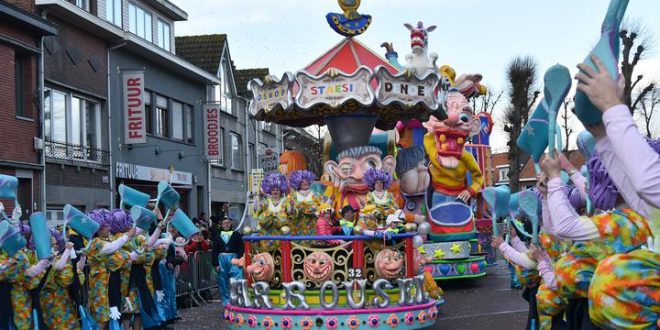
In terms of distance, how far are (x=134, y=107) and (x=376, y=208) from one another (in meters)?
14.3

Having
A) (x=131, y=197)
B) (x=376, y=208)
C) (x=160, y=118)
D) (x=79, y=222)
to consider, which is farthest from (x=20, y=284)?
(x=160, y=118)

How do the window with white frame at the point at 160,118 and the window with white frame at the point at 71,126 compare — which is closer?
the window with white frame at the point at 71,126

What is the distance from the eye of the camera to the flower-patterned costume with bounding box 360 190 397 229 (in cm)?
1020

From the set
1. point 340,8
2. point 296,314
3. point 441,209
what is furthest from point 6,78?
point 296,314

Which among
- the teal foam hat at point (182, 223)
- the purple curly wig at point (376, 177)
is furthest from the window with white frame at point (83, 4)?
the purple curly wig at point (376, 177)

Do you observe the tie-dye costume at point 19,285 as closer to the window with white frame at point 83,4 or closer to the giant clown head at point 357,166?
the giant clown head at point 357,166

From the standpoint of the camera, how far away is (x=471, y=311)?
12.3 meters

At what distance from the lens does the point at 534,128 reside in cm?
473

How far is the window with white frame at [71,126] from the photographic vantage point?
65.0 feet

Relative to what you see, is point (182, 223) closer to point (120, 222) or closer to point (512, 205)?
point (120, 222)

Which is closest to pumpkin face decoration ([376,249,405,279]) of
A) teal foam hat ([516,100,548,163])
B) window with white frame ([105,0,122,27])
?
teal foam hat ([516,100,548,163])

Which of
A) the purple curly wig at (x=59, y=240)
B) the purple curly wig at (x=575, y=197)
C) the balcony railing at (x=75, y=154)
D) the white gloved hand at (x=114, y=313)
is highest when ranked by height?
the balcony railing at (x=75, y=154)

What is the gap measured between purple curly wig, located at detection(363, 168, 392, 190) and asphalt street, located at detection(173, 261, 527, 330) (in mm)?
2161

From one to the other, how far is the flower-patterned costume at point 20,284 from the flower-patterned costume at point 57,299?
0.35 m
